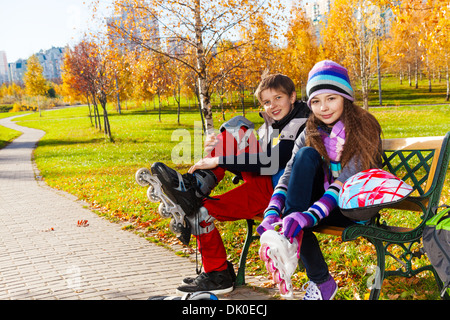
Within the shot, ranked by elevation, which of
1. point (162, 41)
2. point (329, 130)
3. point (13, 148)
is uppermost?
point (162, 41)

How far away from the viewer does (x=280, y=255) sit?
245 centimetres

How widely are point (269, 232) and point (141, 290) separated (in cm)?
190

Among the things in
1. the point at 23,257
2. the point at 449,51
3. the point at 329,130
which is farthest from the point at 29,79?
the point at 329,130

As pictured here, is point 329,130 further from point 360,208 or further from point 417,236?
point 417,236

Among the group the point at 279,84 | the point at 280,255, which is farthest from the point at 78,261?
the point at 280,255

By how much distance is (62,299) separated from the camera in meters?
3.74

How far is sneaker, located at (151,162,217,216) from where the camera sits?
3182mm

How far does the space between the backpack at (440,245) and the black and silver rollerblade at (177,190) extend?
1618mm

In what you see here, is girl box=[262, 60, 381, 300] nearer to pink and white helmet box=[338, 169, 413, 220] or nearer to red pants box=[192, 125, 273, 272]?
pink and white helmet box=[338, 169, 413, 220]

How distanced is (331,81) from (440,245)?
1.24 meters

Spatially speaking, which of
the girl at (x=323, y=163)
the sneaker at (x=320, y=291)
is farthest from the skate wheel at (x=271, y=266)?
the sneaker at (x=320, y=291)

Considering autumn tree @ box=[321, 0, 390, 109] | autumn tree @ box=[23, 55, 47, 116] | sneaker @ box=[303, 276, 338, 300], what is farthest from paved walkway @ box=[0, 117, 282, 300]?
autumn tree @ box=[23, 55, 47, 116]

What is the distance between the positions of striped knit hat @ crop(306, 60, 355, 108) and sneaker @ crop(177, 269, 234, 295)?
1.70 meters

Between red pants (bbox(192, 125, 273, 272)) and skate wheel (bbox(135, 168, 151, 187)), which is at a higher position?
skate wheel (bbox(135, 168, 151, 187))
